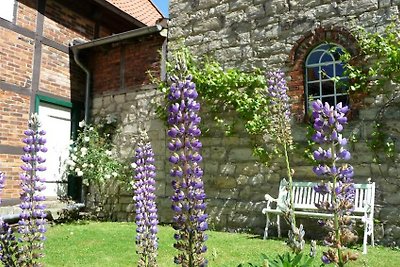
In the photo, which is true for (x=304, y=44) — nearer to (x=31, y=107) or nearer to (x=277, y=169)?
(x=277, y=169)

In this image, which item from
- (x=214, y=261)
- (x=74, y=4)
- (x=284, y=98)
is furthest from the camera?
(x=74, y=4)

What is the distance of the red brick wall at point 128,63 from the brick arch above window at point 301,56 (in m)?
2.80

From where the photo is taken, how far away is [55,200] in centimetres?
823

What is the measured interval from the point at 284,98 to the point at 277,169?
10.9ft

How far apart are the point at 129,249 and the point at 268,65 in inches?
149

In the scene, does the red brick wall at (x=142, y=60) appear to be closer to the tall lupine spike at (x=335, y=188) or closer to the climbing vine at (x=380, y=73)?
the climbing vine at (x=380, y=73)

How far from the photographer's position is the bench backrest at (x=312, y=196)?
5398 millimetres

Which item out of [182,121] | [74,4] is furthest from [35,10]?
[182,121]

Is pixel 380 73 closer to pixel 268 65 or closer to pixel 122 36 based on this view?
pixel 268 65

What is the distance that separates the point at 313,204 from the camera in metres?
5.73

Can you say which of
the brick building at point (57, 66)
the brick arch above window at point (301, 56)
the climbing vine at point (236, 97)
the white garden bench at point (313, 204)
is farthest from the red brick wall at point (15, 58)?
the white garden bench at point (313, 204)

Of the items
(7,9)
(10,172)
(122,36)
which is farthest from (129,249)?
(7,9)

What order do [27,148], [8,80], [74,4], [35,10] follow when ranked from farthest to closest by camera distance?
1. [74,4]
2. [35,10]
3. [8,80]
4. [27,148]

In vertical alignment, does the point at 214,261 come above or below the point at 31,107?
below
